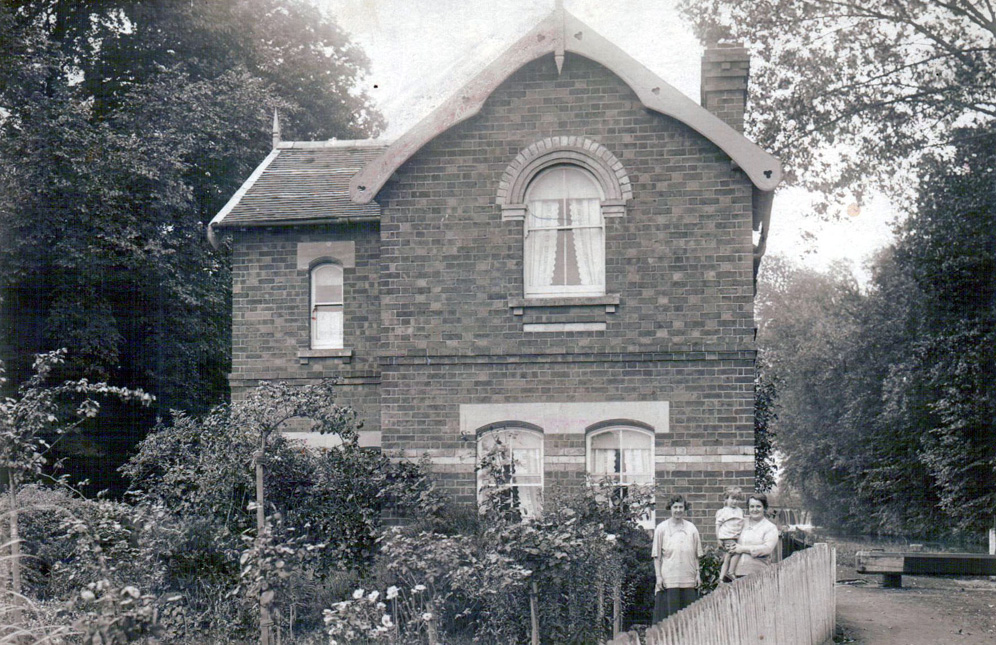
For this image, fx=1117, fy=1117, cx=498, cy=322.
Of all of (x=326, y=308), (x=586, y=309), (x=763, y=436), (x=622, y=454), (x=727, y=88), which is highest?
(x=727, y=88)

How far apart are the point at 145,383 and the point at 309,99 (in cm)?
1009

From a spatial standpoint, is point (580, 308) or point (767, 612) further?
point (580, 308)

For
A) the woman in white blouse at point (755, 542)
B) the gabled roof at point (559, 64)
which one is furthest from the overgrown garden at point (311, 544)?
the gabled roof at point (559, 64)

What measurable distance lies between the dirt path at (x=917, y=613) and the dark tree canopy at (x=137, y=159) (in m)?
17.4

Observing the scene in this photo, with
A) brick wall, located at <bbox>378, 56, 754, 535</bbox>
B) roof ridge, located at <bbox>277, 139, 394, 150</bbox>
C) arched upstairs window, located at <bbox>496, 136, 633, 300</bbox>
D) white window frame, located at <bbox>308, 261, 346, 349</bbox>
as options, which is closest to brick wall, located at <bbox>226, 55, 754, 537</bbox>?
brick wall, located at <bbox>378, 56, 754, 535</bbox>

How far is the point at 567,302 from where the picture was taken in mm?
16688

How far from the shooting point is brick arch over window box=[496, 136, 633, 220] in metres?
16.8

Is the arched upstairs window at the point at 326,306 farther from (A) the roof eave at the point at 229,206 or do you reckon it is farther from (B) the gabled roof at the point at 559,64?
(B) the gabled roof at the point at 559,64

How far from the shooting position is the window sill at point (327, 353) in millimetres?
19062

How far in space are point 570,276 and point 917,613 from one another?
8118 mm

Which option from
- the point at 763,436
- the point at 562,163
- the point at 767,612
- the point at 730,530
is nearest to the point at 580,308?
the point at 562,163

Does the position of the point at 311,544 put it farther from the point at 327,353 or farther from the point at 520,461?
the point at 327,353

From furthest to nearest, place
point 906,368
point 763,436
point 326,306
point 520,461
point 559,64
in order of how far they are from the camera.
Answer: point 906,368 < point 763,436 < point 326,306 < point 520,461 < point 559,64

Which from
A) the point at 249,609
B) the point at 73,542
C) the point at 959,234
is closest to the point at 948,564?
the point at 959,234
